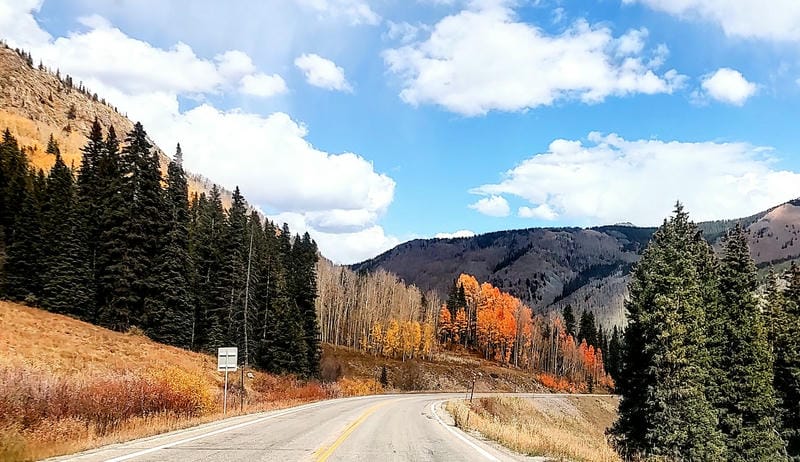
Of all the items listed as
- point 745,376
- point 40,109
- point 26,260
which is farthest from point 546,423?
point 40,109

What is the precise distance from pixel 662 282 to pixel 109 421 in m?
26.0

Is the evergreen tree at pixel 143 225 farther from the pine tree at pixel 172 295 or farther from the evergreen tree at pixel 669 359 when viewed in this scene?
the evergreen tree at pixel 669 359

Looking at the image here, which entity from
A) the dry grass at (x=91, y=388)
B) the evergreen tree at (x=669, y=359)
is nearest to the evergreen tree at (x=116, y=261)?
the dry grass at (x=91, y=388)

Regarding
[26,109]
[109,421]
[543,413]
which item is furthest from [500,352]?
[26,109]

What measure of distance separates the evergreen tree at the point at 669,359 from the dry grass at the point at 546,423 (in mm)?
3034

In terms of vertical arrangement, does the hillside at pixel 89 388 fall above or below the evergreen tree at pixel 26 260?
below

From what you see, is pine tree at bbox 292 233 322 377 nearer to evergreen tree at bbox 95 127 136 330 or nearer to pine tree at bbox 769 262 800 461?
evergreen tree at bbox 95 127 136 330

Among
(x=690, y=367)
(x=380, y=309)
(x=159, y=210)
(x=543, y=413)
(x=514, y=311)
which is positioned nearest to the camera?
(x=690, y=367)

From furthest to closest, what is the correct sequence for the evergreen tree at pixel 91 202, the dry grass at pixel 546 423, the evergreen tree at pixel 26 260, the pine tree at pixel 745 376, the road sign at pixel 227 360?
the evergreen tree at pixel 91 202, the evergreen tree at pixel 26 260, the pine tree at pixel 745 376, the road sign at pixel 227 360, the dry grass at pixel 546 423

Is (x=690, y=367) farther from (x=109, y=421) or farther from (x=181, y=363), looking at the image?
(x=181, y=363)

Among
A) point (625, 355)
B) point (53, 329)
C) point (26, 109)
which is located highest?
point (26, 109)

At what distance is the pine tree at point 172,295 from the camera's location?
44.5 m

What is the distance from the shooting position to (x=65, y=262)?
4131 centimetres

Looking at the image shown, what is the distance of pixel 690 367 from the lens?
2522 cm
